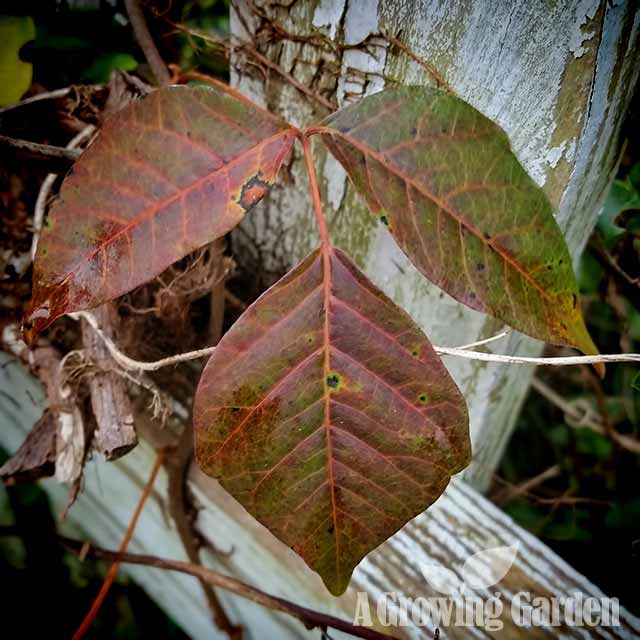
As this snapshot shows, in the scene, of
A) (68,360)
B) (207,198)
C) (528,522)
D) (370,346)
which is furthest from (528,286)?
(528,522)

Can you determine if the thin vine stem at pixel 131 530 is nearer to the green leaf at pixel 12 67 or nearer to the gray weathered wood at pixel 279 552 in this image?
the gray weathered wood at pixel 279 552

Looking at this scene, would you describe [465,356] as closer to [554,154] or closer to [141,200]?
[554,154]

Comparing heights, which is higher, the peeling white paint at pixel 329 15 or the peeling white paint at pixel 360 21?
the peeling white paint at pixel 329 15

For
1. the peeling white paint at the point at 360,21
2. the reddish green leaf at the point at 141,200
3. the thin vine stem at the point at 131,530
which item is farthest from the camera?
the thin vine stem at the point at 131,530

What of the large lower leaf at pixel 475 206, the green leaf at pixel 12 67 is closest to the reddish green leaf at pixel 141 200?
the large lower leaf at pixel 475 206

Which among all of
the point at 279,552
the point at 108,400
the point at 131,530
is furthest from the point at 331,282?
the point at 131,530

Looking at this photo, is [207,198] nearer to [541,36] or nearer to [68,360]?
[541,36]

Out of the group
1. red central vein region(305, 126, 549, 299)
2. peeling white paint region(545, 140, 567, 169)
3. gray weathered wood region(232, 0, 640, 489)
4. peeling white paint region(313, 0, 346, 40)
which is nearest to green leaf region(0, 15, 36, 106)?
gray weathered wood region(232, 0, 640, 489)
